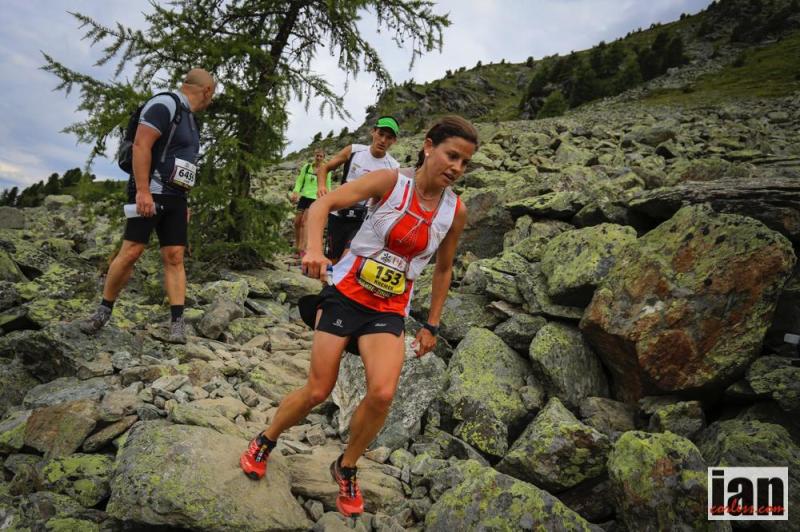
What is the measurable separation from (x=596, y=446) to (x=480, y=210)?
668 cm

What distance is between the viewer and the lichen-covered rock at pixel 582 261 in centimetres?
580

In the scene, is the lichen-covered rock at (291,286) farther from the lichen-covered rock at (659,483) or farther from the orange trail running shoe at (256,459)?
the lichen-covered rock at (659,483)

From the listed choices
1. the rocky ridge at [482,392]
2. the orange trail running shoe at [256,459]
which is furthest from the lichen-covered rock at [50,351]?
the orange trail running shoe at [256,459]

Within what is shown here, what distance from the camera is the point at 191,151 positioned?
5.56m

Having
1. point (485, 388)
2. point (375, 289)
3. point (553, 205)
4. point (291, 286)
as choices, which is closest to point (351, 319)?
point (375, 289)

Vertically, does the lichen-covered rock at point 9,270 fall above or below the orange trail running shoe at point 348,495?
above

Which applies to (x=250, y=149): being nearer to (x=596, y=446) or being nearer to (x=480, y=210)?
(x=480, y=210)

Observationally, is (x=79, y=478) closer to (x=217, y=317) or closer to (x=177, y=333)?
(x=177, y=333)

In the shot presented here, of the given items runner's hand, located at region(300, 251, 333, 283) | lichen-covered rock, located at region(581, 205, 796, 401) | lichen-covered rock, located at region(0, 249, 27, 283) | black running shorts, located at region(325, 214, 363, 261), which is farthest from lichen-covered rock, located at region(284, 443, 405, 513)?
lichen-covered rock, located at region(0, 249, 27, 283)

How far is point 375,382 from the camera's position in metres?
3.19

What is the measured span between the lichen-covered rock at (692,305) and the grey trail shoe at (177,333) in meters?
5.01

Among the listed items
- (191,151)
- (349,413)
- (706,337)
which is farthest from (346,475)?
(191,151)

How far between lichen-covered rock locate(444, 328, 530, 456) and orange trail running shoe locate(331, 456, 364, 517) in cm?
161

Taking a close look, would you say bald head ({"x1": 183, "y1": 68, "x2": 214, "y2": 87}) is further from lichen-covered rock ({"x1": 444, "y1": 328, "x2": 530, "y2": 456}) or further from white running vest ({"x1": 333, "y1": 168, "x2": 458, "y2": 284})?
lichen-covered rock ({"x1": 444, "y1": 328, "x2": 530, "y2": 456})
